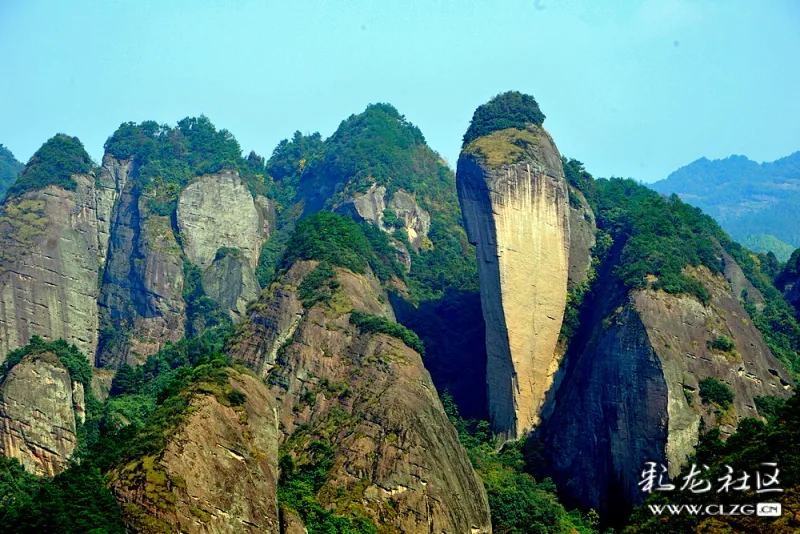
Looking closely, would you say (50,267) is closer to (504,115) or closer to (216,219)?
(216,219)

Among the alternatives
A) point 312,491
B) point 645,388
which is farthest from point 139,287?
point 645,388

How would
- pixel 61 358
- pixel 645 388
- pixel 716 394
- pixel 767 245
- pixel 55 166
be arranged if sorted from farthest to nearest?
pixel 767 245 < pixel 55 166 < pixel 61 358 < pixel 716 394 < pixel 645 388

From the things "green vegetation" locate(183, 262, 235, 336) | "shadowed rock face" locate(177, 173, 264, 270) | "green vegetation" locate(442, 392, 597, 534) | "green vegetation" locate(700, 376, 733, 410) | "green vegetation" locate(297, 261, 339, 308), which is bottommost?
"green vegetation" locate(442, 392, 597, 534)

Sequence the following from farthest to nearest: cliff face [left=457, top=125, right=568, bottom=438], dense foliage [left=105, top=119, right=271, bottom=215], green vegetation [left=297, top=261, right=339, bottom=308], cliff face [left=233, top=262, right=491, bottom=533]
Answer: dense foliage [left=105, top=119, right=271, bottom=215]
cliff face [left=457, top=125, right=568, bottom=438]
green vegetation [left=297, top=261, right=339, bottom=308]
cliff face [left=233, top=262, right=491, bottom=533]

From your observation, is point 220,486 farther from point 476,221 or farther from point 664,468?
point 476,221

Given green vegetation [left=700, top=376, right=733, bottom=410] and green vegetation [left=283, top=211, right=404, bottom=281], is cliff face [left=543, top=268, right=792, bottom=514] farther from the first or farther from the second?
green vegetation [left=283, top=211, right=404, bottom=281]

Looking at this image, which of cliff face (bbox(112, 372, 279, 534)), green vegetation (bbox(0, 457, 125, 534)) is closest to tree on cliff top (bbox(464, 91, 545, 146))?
cliff face (bbox(112, 372, 279, 534))

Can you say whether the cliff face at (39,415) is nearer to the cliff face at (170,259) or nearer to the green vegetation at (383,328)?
the green vegetation at (383,328)
